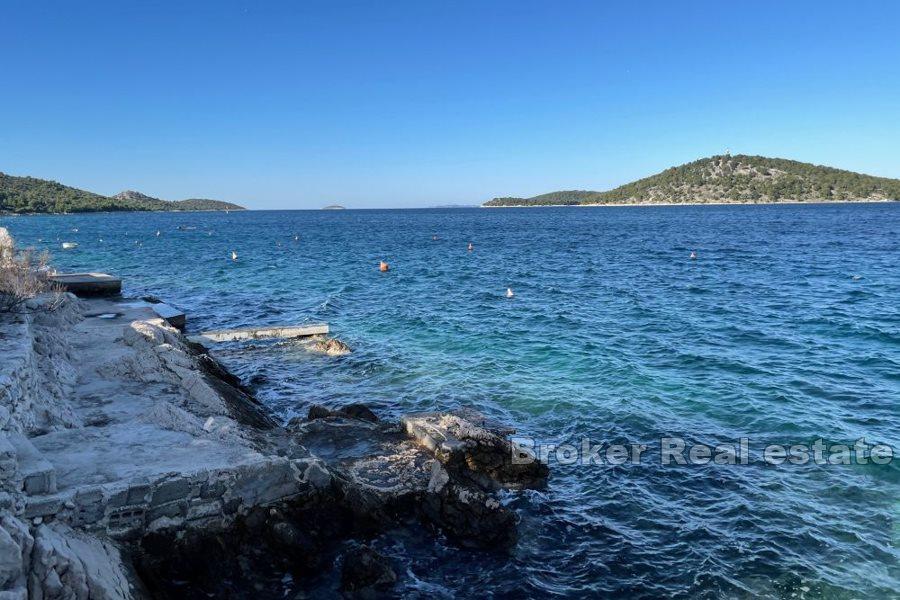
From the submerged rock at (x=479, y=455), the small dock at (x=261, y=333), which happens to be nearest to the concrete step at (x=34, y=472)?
the submerged rock at (x=479, y=455)

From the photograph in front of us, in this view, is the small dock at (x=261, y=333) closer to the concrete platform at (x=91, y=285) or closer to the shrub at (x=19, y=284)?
the shrub at (x=19, y=284)

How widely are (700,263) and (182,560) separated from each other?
47.1 meters

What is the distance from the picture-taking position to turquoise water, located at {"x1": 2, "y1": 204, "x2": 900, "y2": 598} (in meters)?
9.25

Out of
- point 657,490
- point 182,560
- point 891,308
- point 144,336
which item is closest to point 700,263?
point 891,308

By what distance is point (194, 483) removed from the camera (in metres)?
8.35

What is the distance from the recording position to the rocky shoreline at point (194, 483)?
7148 millimetres

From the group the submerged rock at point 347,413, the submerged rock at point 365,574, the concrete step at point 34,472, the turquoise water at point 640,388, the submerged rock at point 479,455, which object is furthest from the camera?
the submerged rock at point 347,413

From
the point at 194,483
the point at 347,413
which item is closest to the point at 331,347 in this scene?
the point at 347,413

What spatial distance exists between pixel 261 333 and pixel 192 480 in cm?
1612

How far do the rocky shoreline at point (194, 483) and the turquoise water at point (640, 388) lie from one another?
0.79 metres

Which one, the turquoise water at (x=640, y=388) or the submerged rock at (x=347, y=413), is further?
the submerged rock at (x=347, y=413)

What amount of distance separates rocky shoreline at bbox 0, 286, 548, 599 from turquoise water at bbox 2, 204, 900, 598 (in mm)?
795

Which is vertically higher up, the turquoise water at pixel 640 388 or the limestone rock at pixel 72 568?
the limestone rock at pixel 72 568

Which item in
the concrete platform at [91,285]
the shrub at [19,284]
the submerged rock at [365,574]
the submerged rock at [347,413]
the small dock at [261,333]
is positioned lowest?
the submerged rock at [365,574]
